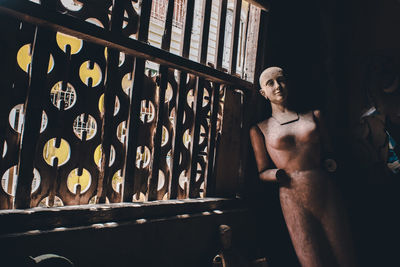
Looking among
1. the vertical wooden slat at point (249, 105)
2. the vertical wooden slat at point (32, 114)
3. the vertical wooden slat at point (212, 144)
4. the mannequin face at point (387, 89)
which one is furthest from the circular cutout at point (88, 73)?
the mannequin face at point (387, 89)

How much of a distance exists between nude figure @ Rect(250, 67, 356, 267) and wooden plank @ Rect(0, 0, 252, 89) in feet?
2.99

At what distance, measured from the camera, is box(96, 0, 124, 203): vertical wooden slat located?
85.7 inches

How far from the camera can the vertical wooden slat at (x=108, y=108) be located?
218 cm

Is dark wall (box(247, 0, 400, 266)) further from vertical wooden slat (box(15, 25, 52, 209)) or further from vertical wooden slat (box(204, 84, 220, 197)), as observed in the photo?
vertical wooden slat (box(15, 25, 52, 209))

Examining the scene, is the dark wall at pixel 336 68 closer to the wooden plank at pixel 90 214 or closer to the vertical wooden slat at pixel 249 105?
the vertical wooden slat at pixel 249 105

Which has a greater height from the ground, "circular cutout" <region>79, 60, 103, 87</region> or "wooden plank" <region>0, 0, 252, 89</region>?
"wooden plank" <region>0, 0, 252, 89</region>

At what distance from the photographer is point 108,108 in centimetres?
219

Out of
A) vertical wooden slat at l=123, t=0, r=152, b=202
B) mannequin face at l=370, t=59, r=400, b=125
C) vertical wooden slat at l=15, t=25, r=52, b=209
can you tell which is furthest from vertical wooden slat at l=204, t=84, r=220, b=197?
mannequin face at l=370, t=59, r=400, b=125

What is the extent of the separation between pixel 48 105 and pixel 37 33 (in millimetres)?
488

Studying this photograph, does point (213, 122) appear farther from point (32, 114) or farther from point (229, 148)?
point (32, 114)

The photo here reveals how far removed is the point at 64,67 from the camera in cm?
201

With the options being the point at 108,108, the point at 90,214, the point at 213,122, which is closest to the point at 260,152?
the point at 213,122

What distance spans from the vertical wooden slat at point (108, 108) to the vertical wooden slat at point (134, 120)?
15 centimetres

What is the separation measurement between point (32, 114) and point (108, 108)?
1.73 ft
